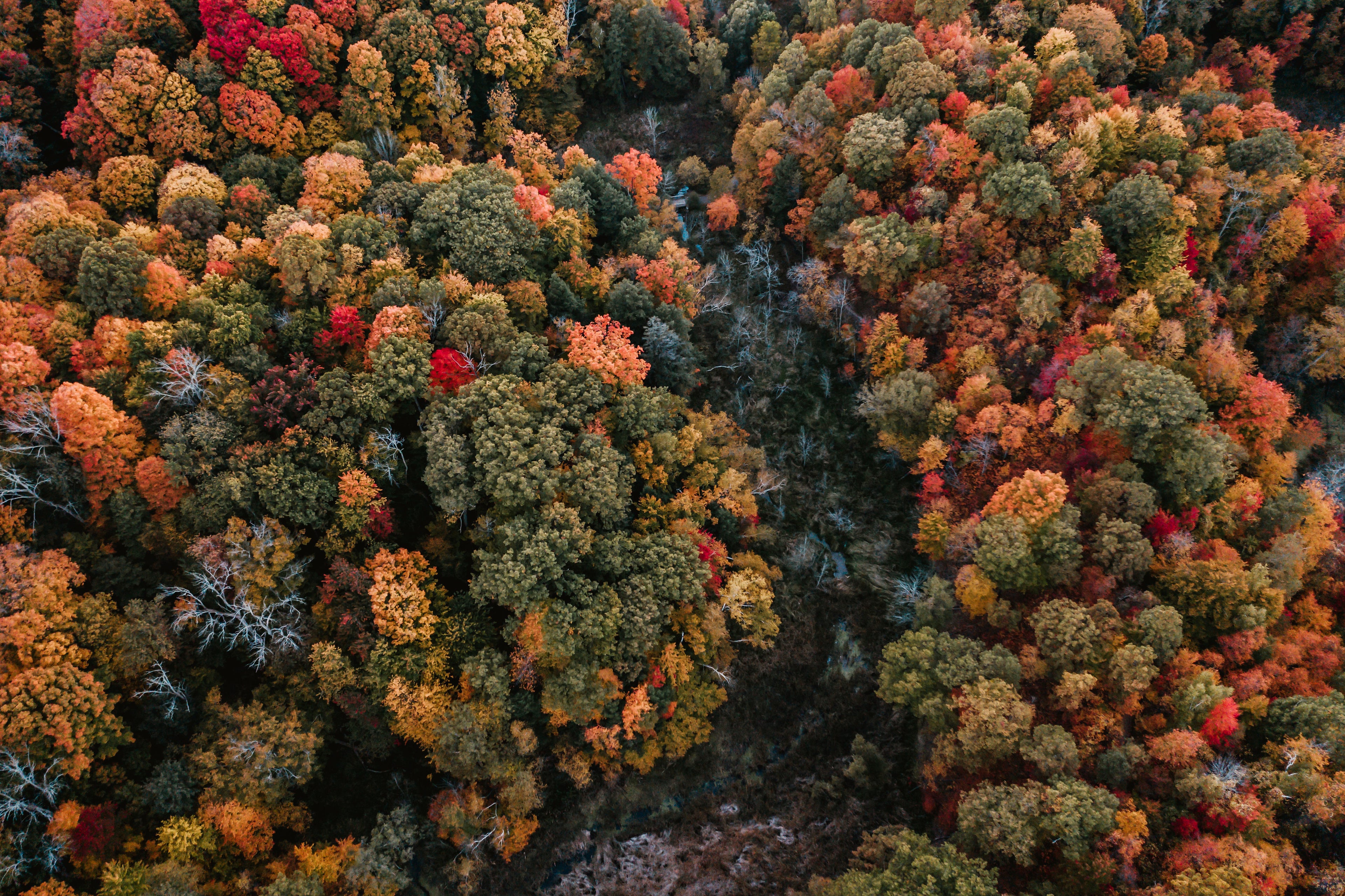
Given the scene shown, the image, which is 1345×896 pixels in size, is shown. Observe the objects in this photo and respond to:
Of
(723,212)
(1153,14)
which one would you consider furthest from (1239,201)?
(723,212)

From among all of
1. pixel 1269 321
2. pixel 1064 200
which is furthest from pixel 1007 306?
pixel 1269 321

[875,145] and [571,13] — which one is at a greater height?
[571,13]

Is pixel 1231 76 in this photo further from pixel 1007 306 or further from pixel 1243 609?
pixel 1243 609

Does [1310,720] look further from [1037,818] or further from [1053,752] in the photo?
[1037,818]

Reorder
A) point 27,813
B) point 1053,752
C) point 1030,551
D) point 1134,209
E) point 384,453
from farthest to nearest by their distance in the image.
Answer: point 1134,209, point 1030,551, point 384,453, point 1053,752, point 27,813

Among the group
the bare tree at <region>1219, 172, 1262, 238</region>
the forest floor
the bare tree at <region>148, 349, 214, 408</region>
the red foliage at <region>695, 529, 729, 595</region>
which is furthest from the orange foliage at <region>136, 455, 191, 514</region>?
the bare tree at <region>1219, 172, 1262, 238</region>

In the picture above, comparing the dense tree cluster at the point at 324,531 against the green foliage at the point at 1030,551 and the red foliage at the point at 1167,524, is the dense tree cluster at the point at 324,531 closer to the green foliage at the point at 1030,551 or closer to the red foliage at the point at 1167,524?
the green foliage at the point at 1030,551
